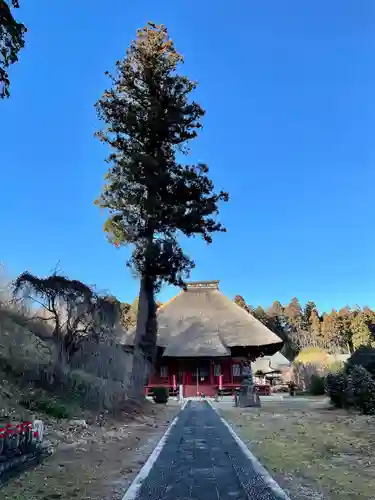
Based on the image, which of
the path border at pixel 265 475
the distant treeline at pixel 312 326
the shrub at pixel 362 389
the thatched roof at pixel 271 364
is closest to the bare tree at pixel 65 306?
the path border at pixel 265 475

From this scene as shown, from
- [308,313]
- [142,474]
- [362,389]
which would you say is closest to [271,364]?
[362,389]

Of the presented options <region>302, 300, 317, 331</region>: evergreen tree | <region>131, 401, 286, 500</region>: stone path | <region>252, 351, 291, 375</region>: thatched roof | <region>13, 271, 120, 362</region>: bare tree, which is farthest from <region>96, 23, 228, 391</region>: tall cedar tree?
<region>302, 300, 317, 331</region>: evergreen tree

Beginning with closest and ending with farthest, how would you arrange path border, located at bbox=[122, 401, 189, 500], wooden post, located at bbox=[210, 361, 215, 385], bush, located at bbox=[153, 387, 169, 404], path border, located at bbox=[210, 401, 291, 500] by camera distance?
path border, located at bbox=[210, 401, 291, 500] < path border, located at bbox=[122, 401, 189, 500] < bush, located at bbox=[153, 387, 169, 404] < wooden post, located at bbox=[210, 361, 215, 385]

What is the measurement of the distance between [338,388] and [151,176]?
11.8m

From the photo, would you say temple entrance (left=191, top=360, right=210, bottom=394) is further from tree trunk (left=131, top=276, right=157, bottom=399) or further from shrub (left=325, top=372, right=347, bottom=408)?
shrub (left=325, top=372, right=347, bottom=408)

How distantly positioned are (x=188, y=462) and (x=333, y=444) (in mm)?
3565

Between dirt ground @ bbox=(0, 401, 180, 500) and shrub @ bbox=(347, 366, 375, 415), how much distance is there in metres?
7.23

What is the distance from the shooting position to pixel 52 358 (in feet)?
41.2

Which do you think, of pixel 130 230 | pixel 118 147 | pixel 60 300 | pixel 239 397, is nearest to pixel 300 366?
pixel 239 397

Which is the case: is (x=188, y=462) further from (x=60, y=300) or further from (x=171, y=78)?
(x=171, y=78)

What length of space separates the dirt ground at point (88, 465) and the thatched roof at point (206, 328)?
20.5 m

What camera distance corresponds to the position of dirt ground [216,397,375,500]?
5408 mm

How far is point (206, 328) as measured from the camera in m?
35.1

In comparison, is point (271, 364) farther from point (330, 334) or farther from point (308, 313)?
point (308, 313)
